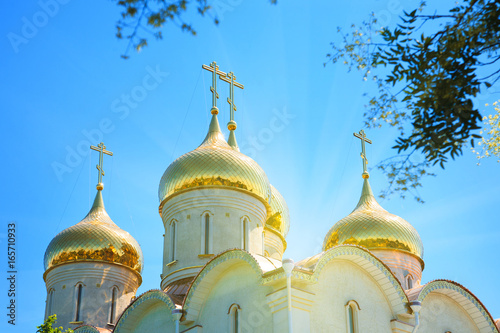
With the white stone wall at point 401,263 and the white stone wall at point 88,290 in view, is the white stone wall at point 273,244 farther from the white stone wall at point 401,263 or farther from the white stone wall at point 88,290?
the white stone wall at point 88,290

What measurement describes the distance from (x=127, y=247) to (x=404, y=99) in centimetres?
1485

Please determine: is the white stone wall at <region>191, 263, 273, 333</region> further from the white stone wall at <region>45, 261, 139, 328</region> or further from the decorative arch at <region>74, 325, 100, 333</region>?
the white stone wall at <region>45, 261, 139, 328</region>

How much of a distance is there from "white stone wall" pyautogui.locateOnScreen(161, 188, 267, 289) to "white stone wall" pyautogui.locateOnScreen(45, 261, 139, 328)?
126 inches

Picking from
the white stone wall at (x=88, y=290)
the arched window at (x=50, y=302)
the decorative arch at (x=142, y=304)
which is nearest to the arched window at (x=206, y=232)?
the decorative arch at (x=142, y=304)

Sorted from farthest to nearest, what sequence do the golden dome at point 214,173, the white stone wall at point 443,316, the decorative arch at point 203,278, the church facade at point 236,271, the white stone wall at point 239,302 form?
the golden dome at point 214,173, the white stone wall at point 443,316, the decorative arch at point 203,278, the church facade at point 236,271, the white stone wall at point 239,302

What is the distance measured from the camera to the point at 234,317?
12.6 m

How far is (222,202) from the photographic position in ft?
53.5

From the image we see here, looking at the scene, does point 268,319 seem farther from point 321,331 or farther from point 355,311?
point 355,311

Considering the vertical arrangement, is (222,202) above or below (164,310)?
above

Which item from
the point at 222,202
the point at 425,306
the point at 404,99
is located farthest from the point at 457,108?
the point at 222,202

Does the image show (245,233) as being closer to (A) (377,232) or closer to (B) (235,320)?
(B) (235,320)

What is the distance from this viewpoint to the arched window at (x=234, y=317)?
490 inches

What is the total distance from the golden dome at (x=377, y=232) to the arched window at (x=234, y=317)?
687 centimetres

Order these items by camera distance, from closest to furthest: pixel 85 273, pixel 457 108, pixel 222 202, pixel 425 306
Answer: pixel 457 108 → pixel 425 306 → pixel 222 202 → pixel 85 273
